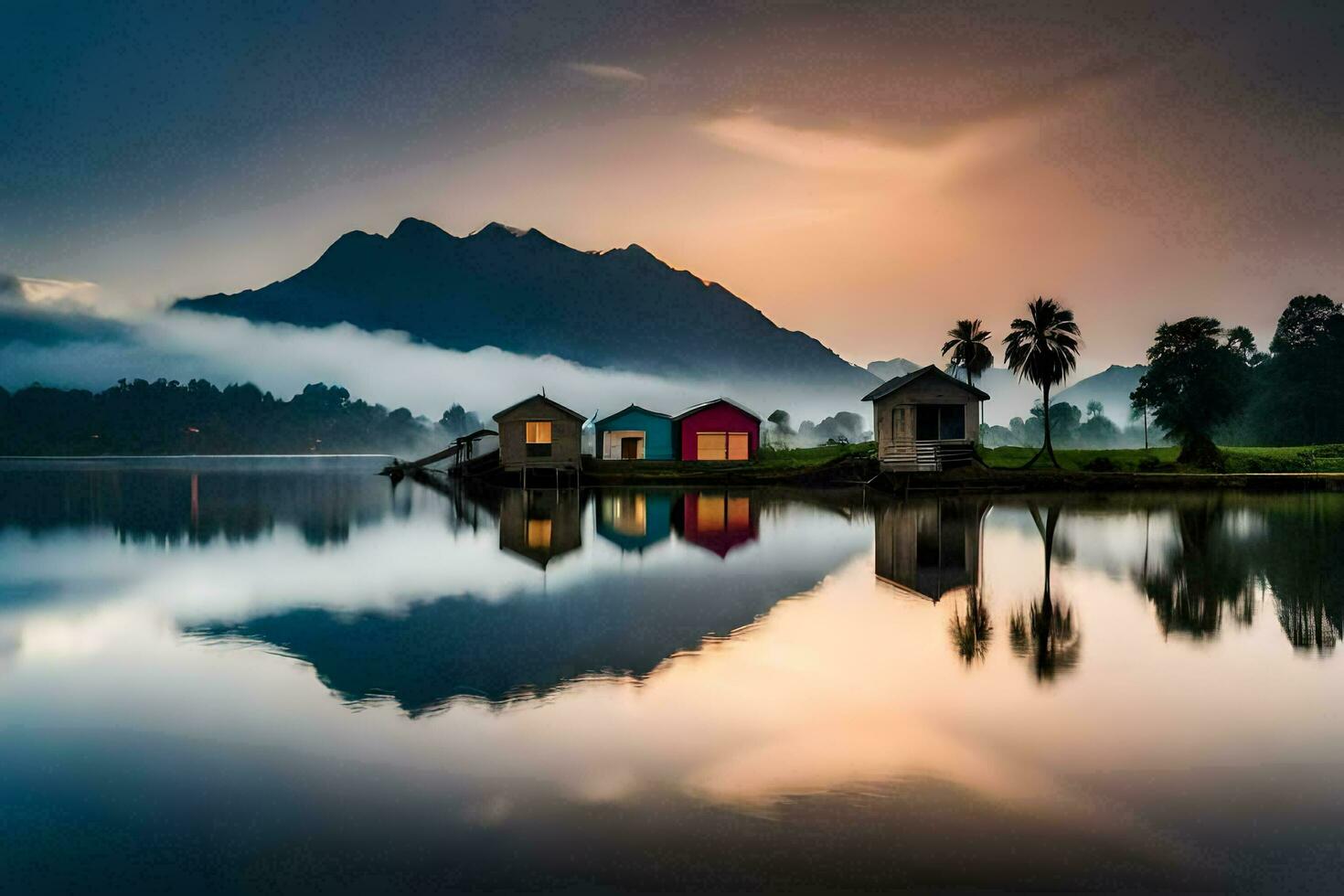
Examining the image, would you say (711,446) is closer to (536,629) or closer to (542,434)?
(542,434)

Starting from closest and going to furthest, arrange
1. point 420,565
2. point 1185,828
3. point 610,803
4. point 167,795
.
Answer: point 1185,828
point 610,803
point 167,795
point 420,565

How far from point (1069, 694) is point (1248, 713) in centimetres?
228

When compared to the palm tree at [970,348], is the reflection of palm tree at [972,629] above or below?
below

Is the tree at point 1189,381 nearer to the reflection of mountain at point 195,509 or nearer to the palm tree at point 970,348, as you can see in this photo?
the palm tree at point 970,348

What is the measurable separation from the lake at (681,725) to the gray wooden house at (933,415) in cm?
3210

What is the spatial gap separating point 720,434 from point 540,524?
35.2 meters

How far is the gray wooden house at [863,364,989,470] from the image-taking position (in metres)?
59.8

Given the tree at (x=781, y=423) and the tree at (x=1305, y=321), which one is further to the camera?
the tree at (x=781, y=423)

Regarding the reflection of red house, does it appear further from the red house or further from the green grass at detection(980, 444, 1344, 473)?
the green grass at detection(980, 444, 1344, 473)

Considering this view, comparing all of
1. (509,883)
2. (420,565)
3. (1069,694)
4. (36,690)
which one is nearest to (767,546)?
(420,565)

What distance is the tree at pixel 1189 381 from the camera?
2872 inches

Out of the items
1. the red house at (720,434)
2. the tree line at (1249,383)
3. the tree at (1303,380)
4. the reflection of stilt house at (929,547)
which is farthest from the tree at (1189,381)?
the reflection of stilt house at (929,547)

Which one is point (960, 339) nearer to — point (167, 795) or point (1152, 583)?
point (1152, 583)

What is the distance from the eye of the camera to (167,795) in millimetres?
9680
